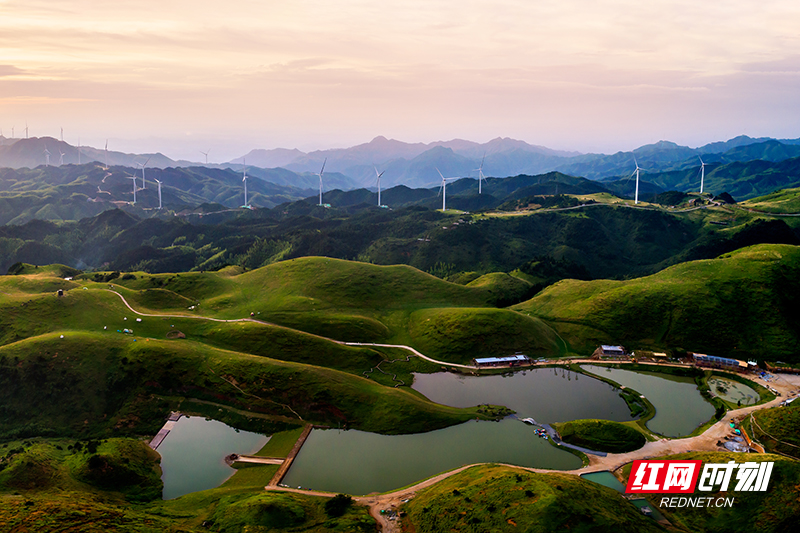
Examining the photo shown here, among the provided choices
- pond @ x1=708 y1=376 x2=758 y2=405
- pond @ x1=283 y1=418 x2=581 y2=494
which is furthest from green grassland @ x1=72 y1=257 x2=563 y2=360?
pond @ x1=283 y1=418 x2=581 y2=494

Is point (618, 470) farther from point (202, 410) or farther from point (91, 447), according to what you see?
point (91, 447)

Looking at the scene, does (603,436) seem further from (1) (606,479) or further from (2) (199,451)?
(2) (199,451)

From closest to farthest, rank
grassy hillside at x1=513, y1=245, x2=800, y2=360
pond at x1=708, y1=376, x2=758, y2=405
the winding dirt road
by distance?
the winding dirt road < pond at x1=708, y1=376, x2=758, y2=405 < grassy hillside at x1=513, y1=245, x2=800, y2=360

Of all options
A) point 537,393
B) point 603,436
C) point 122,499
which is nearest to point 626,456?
point 603,436

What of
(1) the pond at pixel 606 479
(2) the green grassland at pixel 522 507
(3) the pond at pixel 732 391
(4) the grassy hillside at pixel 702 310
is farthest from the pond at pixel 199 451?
(3) the pond at pixel 732 391

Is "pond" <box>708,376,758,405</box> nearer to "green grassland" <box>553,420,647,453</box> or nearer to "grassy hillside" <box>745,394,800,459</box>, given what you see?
"grassy hillside" <box>745,394,800,459</box>

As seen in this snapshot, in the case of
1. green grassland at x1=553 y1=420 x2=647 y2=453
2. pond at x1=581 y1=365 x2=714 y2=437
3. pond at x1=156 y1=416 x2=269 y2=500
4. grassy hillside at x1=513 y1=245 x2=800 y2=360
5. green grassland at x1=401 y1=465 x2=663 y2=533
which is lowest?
pond at x1=156 y1=416 x2=269 y2=500
